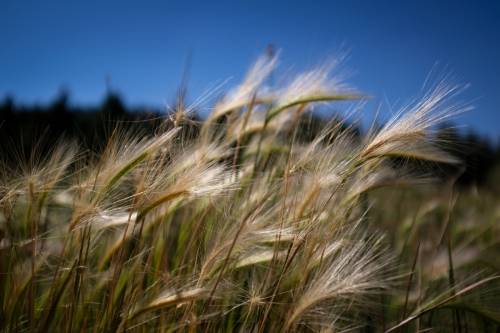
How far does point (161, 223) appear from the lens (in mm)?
1658

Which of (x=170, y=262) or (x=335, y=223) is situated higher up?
(x=335, y=223)

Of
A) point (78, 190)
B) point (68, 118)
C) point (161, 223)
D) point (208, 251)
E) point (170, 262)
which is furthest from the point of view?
point (68, 118)

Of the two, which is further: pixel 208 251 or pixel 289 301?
pixel 289 301

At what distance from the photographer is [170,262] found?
2.18 meters

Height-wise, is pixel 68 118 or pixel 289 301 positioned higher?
pixel 68 118

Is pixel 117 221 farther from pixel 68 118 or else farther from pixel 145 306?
pixel 68 118

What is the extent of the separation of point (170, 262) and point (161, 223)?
1.93 feet

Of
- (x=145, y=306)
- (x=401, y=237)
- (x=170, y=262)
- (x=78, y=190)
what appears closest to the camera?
(x=145, y=306)

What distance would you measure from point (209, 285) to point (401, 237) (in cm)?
208

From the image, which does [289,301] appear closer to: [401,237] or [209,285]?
[209,285]

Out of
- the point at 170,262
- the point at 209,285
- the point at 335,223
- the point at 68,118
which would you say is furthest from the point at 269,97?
the point at 68,118

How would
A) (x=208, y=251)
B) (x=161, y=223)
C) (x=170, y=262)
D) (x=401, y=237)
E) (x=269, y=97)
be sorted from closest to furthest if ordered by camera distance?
1. (x=208, y=251)
2. (x=161, y=223)
3. (x=170, y=262)
4. (x=269, y=97)
5. (x=401, y=237)

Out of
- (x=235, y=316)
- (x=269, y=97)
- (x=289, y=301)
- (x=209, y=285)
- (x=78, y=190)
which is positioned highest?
(x=269, y=97)

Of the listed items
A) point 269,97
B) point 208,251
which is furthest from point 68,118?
point 208,251
